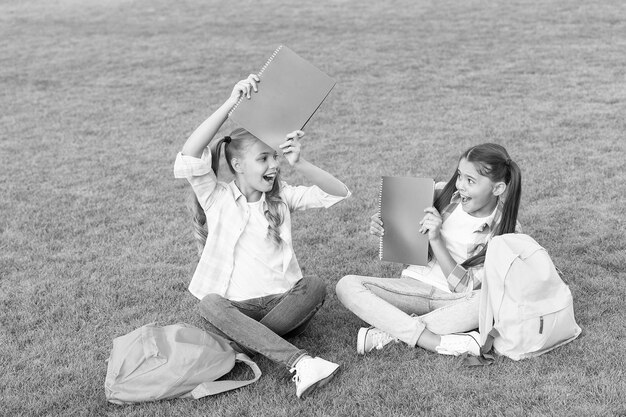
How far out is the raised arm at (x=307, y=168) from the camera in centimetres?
363

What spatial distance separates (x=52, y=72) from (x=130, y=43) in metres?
2.36

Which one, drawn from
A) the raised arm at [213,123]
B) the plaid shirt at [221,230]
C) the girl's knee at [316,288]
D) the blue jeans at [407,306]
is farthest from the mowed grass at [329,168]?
the raised arm at [213,123]

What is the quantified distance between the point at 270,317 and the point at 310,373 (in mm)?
474

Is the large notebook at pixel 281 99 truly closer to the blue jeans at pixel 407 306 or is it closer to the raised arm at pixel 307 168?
the raised arm at pixel 307 168

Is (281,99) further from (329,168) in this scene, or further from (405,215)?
(329,168)

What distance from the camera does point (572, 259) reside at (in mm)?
4930

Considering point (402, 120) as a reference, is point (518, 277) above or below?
above

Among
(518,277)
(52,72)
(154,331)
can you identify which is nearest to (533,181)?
(518,277)

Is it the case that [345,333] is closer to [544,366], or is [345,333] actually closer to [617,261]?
[544,366]

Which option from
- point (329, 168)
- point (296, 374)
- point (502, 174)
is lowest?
point (329, 168)

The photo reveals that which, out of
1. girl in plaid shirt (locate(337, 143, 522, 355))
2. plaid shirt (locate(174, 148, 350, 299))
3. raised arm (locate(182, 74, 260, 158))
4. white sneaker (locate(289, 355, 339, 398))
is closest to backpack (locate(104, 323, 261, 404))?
white sneaker (locate(289, 355, 339, 398))

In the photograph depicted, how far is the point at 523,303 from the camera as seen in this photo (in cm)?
364

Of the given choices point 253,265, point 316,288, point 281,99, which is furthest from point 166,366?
point 281,99

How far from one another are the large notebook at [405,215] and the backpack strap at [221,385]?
3.47 ft
